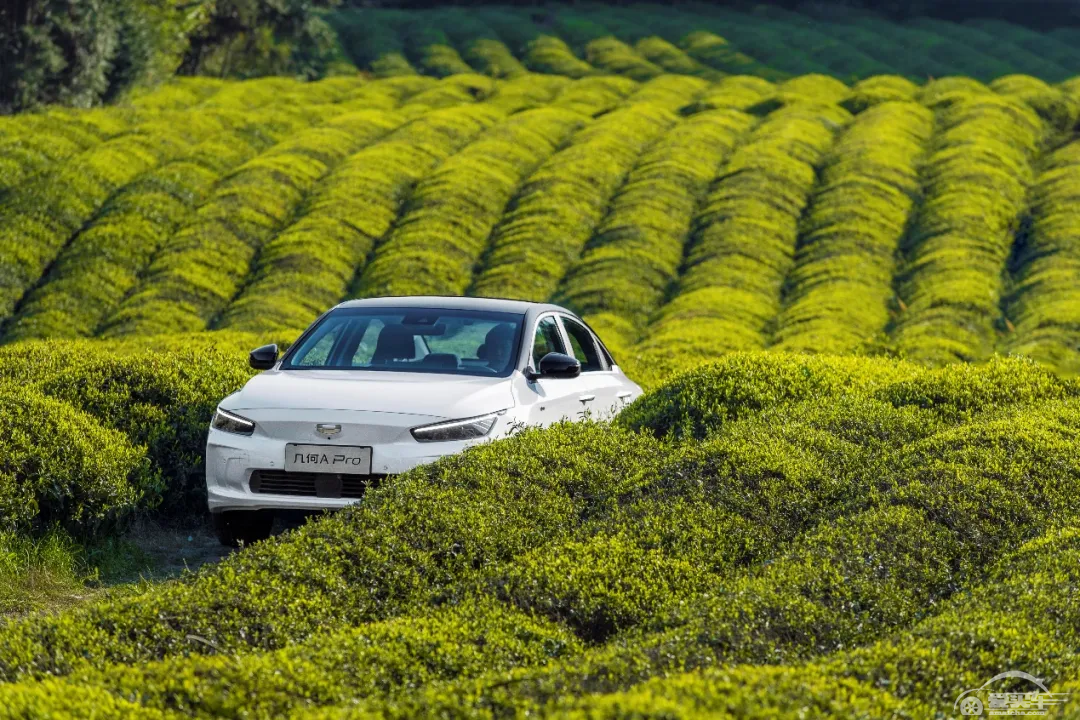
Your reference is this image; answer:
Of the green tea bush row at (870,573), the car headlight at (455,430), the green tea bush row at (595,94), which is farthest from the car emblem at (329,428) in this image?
the green tea bush row at (595,94)

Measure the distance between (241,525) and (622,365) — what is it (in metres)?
9.14

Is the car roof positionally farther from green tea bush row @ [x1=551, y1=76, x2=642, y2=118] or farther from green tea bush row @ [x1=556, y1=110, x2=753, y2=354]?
green tea bush row @ [x1=551, y1=76, x2=642, y2=118]

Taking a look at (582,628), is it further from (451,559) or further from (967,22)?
(967,22)

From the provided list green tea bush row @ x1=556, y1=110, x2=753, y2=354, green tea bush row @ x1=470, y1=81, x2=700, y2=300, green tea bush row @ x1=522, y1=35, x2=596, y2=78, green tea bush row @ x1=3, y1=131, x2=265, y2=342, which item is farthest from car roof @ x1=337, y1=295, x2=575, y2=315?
green tea bush row @ x1=522, y1=35, x2=596, y2=78

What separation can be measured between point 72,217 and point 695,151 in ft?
59.3

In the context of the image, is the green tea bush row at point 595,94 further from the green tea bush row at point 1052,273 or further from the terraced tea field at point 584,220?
the green tea bush row at point 1052,273

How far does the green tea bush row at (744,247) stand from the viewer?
74.1ft

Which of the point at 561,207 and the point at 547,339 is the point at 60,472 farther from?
the point at 561,207

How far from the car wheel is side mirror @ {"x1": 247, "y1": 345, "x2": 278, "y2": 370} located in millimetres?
1218

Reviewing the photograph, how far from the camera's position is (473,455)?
8422 mm

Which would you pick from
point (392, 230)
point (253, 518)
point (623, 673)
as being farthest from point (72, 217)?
point (623, 673)

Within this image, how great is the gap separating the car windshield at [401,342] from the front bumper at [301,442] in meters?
1.24

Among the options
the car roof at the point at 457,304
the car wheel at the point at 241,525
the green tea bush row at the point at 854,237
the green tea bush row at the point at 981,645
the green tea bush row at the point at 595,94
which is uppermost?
the green tea bush row at the point at 981,645

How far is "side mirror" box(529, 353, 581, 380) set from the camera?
945 cm
